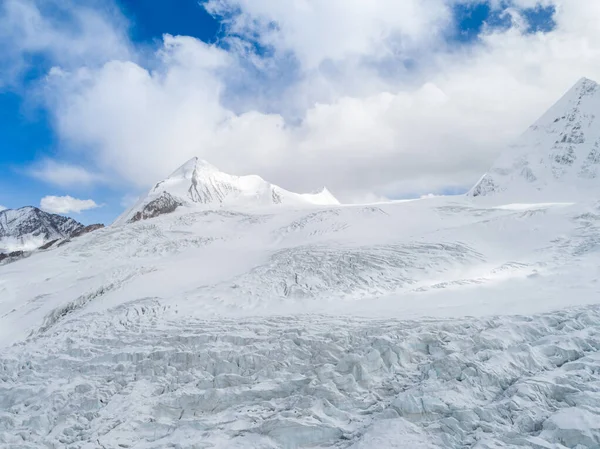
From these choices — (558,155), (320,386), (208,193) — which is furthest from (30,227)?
(320,386)

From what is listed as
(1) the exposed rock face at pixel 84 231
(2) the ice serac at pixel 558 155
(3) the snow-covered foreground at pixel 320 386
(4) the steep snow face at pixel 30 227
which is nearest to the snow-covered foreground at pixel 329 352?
(3) the snow-covered foreground at pixel 320 386

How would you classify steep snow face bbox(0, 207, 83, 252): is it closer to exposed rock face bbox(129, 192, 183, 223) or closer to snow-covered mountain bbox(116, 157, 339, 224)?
snow-covered mountain bbox(116, 157, 339, 224)

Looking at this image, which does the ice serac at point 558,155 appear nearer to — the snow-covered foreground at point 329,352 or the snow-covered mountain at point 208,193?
the snow-covered foreground at point 329,352

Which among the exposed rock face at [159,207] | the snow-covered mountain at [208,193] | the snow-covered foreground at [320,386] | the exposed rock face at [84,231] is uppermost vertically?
the snow-covered mountain at [208,193]

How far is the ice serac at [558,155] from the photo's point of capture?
5591 cm

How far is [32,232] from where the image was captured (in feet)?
498

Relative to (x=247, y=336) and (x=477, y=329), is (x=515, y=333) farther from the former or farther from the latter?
(x=247, y=336)

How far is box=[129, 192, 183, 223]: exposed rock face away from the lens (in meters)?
86.3

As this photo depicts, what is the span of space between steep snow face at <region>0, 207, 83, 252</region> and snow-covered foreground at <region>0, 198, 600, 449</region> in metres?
138

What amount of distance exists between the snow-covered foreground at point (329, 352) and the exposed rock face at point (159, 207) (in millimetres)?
54459

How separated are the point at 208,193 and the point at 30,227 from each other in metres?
99.4

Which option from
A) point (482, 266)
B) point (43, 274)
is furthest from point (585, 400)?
point (43, 274)

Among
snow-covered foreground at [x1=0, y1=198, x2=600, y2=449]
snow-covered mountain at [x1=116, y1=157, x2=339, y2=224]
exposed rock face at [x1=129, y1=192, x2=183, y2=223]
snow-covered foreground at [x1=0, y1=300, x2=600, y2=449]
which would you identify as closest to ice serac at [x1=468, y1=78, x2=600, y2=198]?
snow-covered foreground at [x1=0, y1=198, x2=600, y2=449]

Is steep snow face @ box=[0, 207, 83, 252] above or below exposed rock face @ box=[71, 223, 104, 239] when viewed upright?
above
